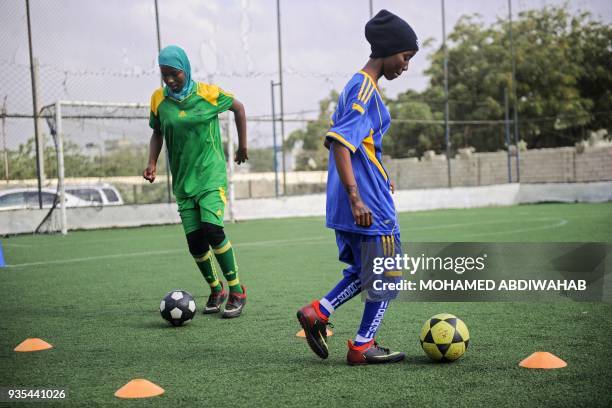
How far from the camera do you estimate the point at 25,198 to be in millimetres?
16750

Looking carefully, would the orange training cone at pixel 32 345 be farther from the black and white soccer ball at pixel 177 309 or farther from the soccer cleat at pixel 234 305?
Answer: the soccer cleat at pixel 234 305

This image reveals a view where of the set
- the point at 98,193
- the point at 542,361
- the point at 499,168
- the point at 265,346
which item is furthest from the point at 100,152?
the point at 499,168

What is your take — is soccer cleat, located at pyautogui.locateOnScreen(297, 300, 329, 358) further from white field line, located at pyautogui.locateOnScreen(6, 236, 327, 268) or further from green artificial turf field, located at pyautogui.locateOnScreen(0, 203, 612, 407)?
white field line, located at pyautogui.locateOnScreen(6, 236, 327, 268)

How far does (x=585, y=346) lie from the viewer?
4.57 metres

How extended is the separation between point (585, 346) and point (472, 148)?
77.3ft

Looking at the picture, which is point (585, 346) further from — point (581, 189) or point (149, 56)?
point (581, 189)

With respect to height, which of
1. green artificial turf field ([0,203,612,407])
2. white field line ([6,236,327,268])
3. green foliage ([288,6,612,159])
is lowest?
white field line ([6,236,327,268])

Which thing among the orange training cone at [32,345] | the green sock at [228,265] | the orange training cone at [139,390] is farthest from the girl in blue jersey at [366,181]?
the green sock at [228,265]

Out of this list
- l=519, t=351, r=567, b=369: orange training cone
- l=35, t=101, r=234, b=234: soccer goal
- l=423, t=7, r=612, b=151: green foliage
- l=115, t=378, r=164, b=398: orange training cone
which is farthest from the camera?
l=423, t=7, r=612, b=151: green foliage

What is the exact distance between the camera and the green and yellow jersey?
6.11 m

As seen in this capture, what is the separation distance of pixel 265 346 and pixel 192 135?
6.68 feet

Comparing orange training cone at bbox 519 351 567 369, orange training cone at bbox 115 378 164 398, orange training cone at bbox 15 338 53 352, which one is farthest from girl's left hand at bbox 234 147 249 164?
orange training cone at bbox 519 351 567 369

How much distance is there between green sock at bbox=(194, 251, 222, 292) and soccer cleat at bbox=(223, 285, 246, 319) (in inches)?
10.2

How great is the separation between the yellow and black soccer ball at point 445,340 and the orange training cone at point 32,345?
8.09ft
